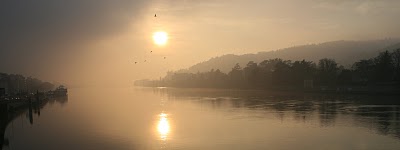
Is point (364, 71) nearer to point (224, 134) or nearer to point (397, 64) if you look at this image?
point (397, 64)

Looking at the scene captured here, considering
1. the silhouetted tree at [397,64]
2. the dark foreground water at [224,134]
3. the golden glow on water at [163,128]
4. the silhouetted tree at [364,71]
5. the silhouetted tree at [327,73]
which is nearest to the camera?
the dark foreground water at [224,134]

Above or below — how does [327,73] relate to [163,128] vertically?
above

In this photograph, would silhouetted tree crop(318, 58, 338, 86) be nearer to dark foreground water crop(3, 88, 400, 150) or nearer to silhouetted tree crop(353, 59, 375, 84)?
silhouetted tree crop(353, 59, 375, 84)

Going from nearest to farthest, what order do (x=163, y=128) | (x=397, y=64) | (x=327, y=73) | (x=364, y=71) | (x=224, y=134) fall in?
1. (x=224, y=134)
2. (x=163, y=128)
3. (x=397, y=64)
4. (x=364, y=71)
5. (x=327, y=73)

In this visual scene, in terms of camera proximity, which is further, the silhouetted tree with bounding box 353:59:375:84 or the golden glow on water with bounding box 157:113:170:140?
the silhouetted tree with bounding box 353:59:375:84

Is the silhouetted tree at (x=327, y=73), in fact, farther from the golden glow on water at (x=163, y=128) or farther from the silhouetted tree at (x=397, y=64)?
the golden glow on water at (x=163, y=128)

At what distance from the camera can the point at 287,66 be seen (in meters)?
122

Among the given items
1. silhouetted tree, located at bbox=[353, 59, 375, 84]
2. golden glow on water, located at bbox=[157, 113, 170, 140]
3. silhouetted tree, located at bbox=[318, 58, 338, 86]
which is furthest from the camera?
silhouetted tree, located at bbox=[318, 58, 338, 86]

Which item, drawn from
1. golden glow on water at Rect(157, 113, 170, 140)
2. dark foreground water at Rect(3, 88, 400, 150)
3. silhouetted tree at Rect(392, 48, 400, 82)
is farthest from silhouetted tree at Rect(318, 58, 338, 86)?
golden glow on water at Rect(157, 113, 170, 140)

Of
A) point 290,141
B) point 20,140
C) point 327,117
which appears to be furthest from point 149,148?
point 327,117

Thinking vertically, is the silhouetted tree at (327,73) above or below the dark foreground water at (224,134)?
above

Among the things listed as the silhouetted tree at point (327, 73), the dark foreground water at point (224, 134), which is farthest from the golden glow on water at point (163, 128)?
the silhouetted tree at point (327, 73)

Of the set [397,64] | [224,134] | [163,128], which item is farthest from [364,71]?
[224,134]

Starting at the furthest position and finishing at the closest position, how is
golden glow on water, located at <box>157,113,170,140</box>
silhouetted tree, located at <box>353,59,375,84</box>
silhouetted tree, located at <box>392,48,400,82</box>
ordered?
silhouetted tree, located at <box>353,59,375,84</box> → silhouetted tree, located at <box>392,48,400,82</box> → golden glow on water, located at <box>157,113,170,140</box>
